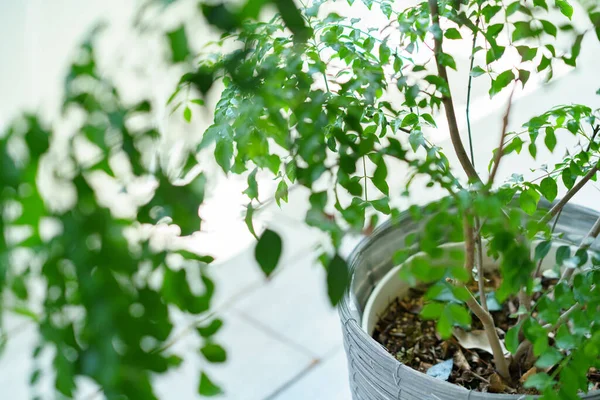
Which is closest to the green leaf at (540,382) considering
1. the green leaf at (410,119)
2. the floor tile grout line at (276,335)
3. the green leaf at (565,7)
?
the green leaf at (410,119)

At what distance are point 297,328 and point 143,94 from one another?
4.30ft

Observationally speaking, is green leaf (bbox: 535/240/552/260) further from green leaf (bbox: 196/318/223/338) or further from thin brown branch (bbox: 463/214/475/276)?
green leaf (bbox: 196/318/223/338)

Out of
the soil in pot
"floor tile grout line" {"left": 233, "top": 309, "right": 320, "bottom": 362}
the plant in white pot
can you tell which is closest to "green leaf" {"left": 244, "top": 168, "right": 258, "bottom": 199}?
the plant in white pot

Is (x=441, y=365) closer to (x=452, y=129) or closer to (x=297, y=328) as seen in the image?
(x=452, y=129)

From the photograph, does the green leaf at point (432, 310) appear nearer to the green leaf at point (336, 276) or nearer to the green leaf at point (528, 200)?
the green leaf at point (336, 276)

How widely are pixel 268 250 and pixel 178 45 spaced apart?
0.19 metres

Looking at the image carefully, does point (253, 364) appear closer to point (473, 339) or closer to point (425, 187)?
point (473, 339)

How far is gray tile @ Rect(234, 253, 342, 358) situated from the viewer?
1697 mm

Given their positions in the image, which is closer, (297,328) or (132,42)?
(132,42)

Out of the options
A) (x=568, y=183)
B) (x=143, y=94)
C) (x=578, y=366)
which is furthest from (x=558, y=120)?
(x=143, y=94)

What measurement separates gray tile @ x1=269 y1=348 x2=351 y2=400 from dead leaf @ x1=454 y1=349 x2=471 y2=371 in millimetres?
446

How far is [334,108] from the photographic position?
25.0 inches

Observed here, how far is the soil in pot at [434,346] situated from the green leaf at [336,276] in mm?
596

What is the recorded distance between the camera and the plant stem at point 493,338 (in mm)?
972
